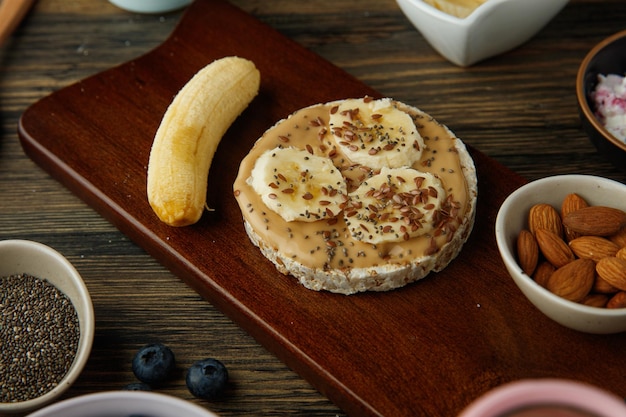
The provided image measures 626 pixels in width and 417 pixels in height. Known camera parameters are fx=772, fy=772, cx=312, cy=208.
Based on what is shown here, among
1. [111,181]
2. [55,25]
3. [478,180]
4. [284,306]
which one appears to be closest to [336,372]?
[284,306]

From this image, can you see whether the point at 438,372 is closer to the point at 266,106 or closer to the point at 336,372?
the point at 336,372

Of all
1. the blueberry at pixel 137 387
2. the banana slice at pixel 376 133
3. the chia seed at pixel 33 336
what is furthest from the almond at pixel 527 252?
the chia seed at pixel 33 336

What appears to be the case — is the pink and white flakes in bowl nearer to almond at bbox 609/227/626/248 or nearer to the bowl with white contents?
the bowl with white contents

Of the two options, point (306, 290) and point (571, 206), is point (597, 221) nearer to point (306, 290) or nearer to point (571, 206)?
point (571, 206)

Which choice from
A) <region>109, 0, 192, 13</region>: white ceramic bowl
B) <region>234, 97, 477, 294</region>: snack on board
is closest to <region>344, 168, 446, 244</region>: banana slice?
<region>234, 97, 477, 294</region>: snack on board

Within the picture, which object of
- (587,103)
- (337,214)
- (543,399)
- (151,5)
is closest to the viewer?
(543,399)

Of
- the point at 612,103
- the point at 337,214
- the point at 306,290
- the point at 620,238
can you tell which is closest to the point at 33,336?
the point at 306,290
